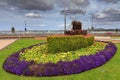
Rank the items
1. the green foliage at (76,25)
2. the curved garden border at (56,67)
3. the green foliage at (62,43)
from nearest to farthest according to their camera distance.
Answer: the curved garden border at (56,67) → the green foliage at (62,43) → the green foliage at (76,25)

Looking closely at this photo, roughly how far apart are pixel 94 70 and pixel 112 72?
1.00 metres

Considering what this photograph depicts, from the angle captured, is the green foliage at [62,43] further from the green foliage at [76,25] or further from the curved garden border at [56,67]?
the green foliage at [76,25]

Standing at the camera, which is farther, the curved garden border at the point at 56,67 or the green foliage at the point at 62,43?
the green foliage at the point at 62,43

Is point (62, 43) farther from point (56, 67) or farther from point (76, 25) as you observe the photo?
point (76, 25)

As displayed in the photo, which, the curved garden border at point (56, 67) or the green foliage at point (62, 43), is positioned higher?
the green foliage at point (62, 43)

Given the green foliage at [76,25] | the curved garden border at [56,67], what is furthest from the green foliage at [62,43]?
the green foliage at [76,25]

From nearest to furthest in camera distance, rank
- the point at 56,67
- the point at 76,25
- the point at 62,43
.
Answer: the point at 56,67
the point at 62,43
the point at 76,25

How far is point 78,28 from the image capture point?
736 inches

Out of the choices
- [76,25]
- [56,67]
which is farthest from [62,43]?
[76,25]

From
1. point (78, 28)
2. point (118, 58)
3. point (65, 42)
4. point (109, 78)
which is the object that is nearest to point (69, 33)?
point (78, 28)

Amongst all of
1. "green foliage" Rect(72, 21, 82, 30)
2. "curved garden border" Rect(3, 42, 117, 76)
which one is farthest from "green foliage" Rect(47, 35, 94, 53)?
"green foliage" Rect(72, 21, 82, 30)

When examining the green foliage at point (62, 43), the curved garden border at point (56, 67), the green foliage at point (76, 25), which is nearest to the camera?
the curved garden border at point (56, 67)

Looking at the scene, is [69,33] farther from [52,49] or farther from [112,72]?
[112,72]

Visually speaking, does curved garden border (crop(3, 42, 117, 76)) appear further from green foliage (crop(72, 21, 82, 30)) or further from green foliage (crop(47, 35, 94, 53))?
green foliage (crop(72, 21, 82, 30))
